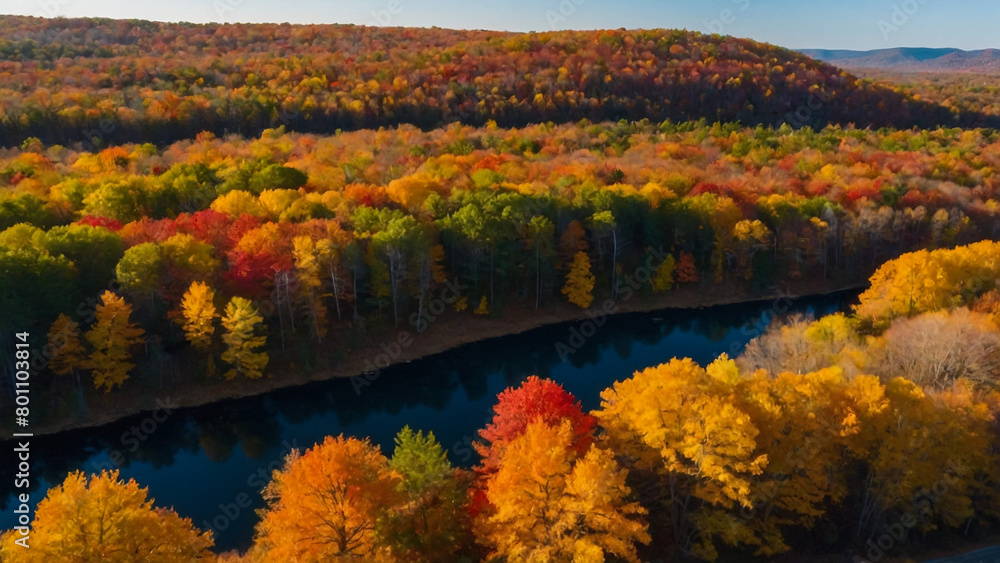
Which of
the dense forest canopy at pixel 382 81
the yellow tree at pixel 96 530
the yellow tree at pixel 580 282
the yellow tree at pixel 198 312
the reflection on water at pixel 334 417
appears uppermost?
the dense forest canopy at pixel 382 81

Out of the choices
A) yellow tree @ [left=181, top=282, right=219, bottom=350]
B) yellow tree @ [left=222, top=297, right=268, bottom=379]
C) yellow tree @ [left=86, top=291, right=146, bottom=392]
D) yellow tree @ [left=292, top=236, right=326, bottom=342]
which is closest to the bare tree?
yellow tree @ [left=292, top=236, right=326, bottom=342]

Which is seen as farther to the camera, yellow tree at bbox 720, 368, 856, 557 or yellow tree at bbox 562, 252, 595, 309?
yellow tree at bbox 562, 252, 595, 309

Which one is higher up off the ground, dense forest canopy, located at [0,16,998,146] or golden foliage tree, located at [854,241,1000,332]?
dense forest canopy, located at [0,16,998,146]

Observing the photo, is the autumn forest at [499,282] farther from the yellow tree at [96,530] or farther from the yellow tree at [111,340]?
the yellow tree at [111,340]

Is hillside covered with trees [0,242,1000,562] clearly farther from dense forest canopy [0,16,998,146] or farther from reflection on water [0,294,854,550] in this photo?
dense forest canopy [0,16,998,146]

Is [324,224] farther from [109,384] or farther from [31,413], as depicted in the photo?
[31,413]

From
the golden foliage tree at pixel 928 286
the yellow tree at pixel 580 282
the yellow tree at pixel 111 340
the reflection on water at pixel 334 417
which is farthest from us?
the yellow tree at pixel 580 282

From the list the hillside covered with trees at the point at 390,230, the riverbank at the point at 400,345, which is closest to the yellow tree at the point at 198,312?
the hillside covered with trees at the point at 390,230
